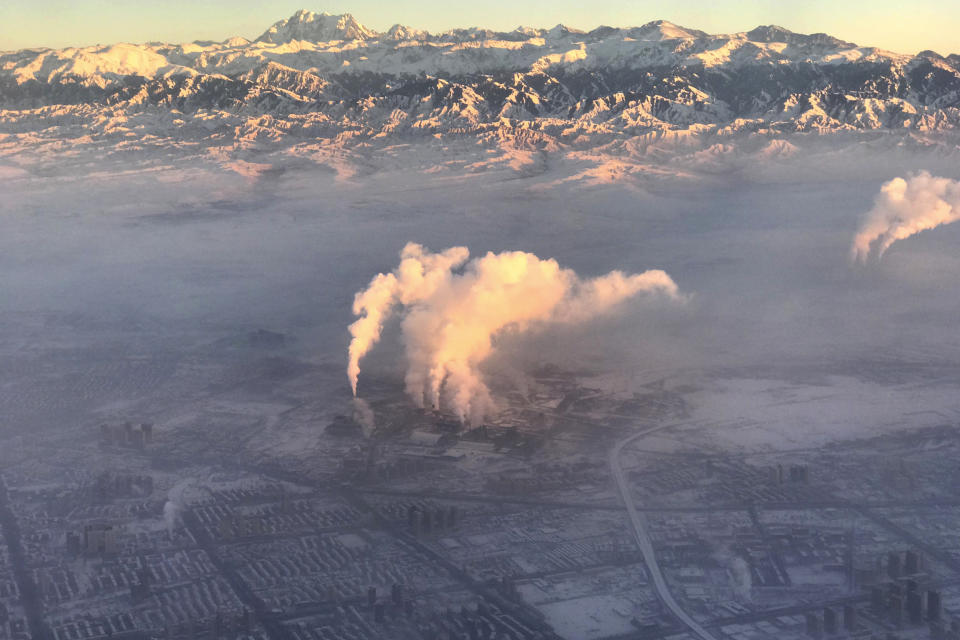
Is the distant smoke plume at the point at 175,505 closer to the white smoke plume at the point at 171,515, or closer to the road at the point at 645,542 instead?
the white smoke plume at the point at 171,515

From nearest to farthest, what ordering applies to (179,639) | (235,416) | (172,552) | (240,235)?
1. (179,639)
2. (172,552)
3. (235,416)
4. (240,235)

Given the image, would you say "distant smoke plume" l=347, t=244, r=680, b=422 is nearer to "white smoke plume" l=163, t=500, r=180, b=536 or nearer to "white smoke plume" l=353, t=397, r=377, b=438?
"white smoke plume" l=353, t=397, r=377, b=438

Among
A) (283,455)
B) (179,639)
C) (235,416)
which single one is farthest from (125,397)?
(179,639)

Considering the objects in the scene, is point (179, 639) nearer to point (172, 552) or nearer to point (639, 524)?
point (172, 552)

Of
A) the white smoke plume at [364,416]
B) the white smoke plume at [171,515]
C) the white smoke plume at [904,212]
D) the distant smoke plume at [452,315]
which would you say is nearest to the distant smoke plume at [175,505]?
the white smoke plume at [171,515]

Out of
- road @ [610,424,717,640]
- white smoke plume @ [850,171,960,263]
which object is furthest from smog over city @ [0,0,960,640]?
white smoke plume @ [850,171,960,263]

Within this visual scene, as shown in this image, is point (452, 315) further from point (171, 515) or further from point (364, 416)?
point (171, 515)

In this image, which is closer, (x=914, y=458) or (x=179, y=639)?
(x=179, y=639)
